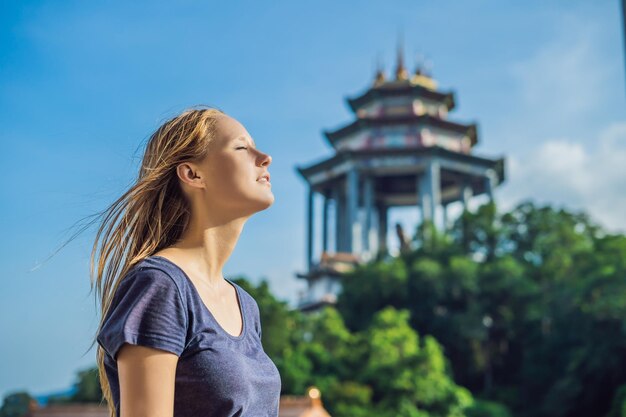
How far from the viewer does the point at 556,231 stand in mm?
28938

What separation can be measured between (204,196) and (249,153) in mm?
153

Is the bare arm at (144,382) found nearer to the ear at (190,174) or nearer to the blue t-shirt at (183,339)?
the blue t-shirt at (183,339)

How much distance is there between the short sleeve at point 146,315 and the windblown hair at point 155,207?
224mm

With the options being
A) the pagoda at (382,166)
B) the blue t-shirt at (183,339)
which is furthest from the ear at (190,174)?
the pagoda at (382,166)

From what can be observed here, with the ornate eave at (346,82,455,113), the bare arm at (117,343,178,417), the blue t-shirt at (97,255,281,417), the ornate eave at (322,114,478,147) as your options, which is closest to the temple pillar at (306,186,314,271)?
the ornate eave at (322,114,478,147)

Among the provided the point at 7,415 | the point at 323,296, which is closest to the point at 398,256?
the point at 323,296

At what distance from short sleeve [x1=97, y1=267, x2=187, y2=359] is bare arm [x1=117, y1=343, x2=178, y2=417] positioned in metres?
0.02

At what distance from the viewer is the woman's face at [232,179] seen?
2.04m

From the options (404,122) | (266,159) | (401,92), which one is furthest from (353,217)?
(266,159)

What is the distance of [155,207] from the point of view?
6.77 feet

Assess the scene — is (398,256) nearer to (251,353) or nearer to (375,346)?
(375,346)

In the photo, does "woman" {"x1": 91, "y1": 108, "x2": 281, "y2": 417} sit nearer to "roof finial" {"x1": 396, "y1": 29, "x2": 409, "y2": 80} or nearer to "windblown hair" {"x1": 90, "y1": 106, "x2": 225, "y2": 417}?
"windblown hair" {"x1": 90, "y1": 106, "x2": 225, "y2": 417}

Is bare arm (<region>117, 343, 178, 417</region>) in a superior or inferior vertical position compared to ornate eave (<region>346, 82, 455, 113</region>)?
inferior

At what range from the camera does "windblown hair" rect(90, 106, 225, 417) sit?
6.70 ft
